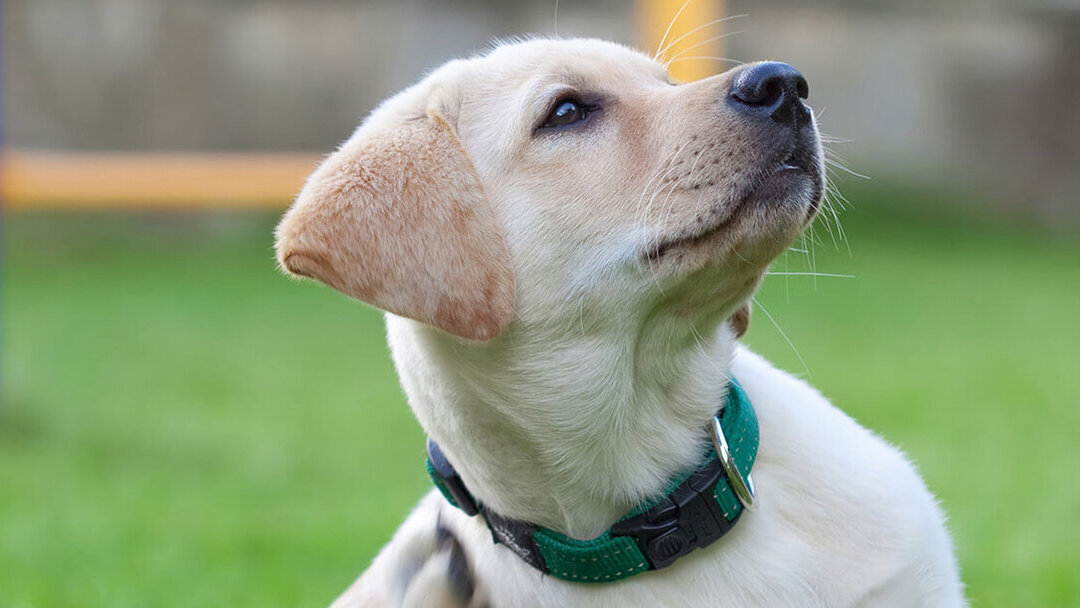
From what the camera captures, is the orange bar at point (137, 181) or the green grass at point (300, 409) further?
the orange bar at point (137, 181)

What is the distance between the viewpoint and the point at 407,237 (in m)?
2.75

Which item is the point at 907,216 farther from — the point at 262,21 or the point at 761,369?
the point at 761,369

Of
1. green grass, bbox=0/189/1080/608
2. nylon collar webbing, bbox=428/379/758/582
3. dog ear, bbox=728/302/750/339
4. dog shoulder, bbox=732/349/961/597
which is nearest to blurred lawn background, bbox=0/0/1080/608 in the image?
green grass, bbox=0/189/1080/608

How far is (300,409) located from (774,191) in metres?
5.71

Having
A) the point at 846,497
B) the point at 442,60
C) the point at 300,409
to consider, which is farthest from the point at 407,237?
the point at 442,60

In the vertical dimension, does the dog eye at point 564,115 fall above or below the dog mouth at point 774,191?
above

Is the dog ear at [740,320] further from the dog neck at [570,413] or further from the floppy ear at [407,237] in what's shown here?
A: the floppy ear at [407,237]

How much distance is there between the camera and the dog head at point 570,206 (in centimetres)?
272

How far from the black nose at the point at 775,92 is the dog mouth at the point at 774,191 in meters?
0.06

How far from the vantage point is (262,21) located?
601 inches

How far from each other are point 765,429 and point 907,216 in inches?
526

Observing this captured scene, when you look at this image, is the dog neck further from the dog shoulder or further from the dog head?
the dog shoulder

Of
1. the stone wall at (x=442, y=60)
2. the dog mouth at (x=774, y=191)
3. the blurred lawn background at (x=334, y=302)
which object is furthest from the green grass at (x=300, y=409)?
the stone wall at (x=442, y=60)

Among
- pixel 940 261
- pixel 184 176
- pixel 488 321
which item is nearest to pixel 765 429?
pixel 488 321
